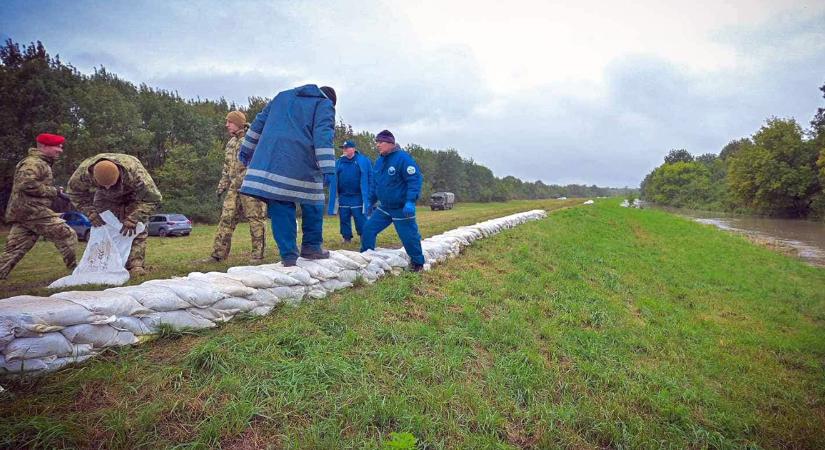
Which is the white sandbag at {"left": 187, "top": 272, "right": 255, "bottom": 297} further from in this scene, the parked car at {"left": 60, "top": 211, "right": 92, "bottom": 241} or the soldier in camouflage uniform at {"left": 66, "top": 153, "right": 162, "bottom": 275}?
the parked car at {"left": 60, "top": 211, "right": 92, "bottom": 241}

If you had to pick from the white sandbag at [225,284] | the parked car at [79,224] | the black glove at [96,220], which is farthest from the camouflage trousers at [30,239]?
the parked car at [79,224]

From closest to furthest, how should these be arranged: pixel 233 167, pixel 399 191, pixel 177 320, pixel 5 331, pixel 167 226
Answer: pixel 5 331 → pixel 177 320 → pixel 399 191 → pixel 233 167 → pixel 167 226

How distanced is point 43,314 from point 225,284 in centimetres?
125

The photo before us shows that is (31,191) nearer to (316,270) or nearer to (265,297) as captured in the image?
(265,297)

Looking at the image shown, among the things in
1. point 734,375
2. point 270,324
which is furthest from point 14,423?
point 734,375

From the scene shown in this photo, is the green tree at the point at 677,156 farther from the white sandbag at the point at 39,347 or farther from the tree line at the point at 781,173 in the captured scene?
the white sandbag at the point at 39,347

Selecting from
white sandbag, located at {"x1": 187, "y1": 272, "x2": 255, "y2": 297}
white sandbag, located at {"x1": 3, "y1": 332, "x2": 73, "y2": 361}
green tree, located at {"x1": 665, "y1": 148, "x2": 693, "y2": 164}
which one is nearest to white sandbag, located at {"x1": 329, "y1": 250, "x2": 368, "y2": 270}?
white sandbag, located at {"x1": 187, "y1": 272, "x2": 255, "y2": 297}

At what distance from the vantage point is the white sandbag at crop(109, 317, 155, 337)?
8.67ft

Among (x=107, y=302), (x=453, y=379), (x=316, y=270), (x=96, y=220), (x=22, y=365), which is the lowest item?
(x=453, y=379)

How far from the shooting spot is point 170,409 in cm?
225

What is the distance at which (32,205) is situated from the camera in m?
4.59

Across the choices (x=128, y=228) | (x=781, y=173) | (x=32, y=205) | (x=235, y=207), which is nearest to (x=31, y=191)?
(x=32, y=205)

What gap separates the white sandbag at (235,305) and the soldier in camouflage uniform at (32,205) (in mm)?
3033

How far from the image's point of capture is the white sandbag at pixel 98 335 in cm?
240
